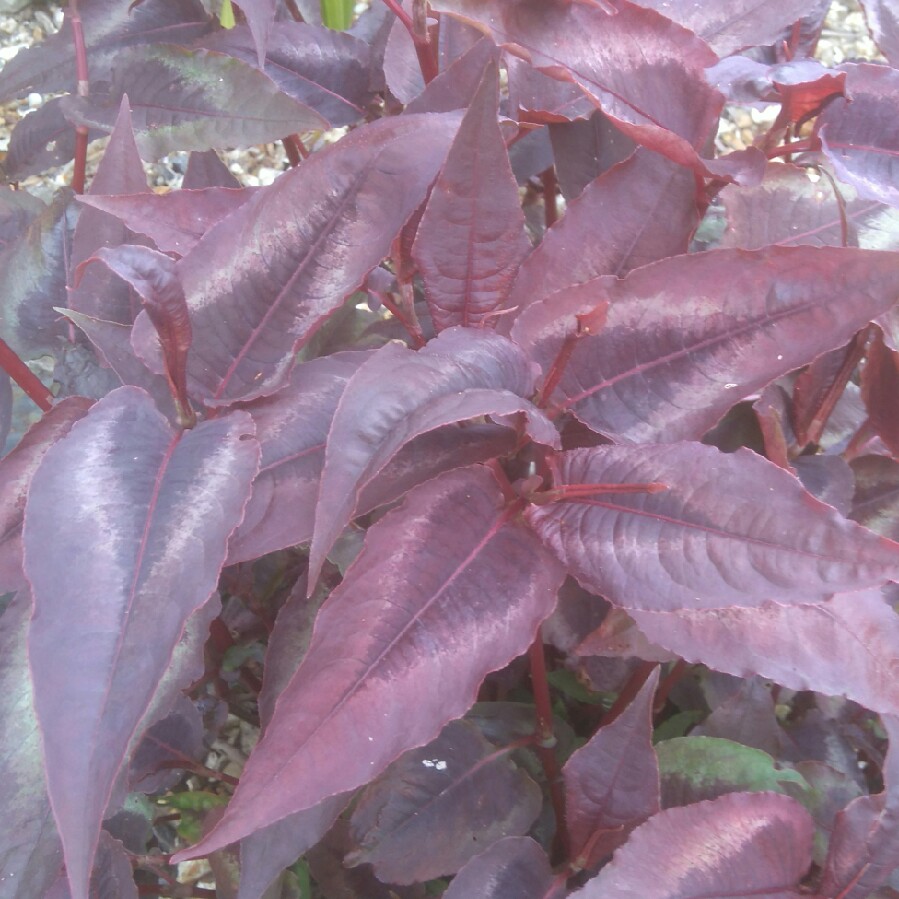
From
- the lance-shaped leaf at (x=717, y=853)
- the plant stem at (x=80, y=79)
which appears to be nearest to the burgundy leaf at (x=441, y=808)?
the lance-shaped leaf at (x=717, y=853)

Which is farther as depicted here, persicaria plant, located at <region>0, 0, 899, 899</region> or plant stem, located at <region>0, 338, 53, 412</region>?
plant stem, located at <region>0, 338, 53, 412</region>

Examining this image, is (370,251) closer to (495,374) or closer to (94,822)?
(495,374)

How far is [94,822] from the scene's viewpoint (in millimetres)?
394

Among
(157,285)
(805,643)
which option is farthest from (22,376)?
(805,643)

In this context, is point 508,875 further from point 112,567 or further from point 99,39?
point 99,39

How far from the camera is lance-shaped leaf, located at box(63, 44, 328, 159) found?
83 cm

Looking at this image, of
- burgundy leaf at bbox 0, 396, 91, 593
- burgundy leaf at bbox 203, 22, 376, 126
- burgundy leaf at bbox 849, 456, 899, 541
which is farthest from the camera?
burgundy leaf at bbox 203, 22, 376, 126

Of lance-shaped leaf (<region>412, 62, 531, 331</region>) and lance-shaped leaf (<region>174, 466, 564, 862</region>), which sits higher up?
lance-shaped leaf (<region>412, 62, 531, 331</region>)

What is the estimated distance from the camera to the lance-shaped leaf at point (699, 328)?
535 millimetres

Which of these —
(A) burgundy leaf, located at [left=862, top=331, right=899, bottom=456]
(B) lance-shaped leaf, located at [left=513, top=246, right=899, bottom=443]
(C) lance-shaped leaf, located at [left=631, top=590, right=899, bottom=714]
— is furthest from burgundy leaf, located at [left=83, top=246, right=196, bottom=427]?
(A) burgundy leaf, located at [left=862, top=331, right=899, bottom=456]

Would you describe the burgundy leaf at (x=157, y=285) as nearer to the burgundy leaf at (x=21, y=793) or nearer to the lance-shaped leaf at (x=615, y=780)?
the burgundy leaf at (x=21, y=793)

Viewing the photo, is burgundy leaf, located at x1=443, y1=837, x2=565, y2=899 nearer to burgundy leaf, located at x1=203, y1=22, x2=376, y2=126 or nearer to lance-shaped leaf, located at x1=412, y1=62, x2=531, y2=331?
lance-shaped leaf, located at x1=412, y1=62, x2=531, y2=331

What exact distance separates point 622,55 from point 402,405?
1.18 feet

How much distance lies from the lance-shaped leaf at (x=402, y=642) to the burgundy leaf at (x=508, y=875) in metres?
0.25
